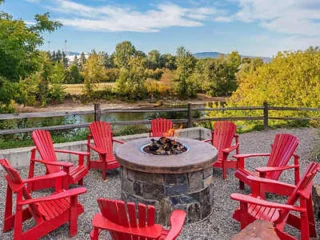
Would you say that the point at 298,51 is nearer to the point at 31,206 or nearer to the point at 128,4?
the point at 128,4

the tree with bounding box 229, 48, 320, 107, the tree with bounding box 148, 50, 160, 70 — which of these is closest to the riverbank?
the tree with bounding box 148, 50, 160, 70

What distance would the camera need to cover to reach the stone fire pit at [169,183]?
3.18 meters

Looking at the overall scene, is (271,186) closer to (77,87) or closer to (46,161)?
(46,161)

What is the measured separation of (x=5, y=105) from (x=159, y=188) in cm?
613

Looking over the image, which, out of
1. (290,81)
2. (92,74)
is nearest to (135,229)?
(290,81)

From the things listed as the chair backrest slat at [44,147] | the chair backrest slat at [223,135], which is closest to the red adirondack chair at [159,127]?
the chair backrest slat at [223,135]

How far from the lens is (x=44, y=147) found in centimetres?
418

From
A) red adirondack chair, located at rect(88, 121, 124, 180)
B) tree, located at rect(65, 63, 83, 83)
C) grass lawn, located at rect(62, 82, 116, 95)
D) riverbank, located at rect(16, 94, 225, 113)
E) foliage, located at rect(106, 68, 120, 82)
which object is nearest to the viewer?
red adirondack chair, located at rect(88, 121, 124, 180)

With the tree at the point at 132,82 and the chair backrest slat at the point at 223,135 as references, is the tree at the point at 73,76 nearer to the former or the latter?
the tree at the point at 132,82

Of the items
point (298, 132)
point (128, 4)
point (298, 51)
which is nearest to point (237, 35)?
point (298, 51)

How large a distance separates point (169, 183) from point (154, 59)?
2499cm

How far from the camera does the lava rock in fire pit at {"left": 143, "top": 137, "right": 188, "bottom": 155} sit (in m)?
3.73

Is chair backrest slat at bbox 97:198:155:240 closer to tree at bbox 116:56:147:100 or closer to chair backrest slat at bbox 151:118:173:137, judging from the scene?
chair backrest slat at bbox 151:118:173:137

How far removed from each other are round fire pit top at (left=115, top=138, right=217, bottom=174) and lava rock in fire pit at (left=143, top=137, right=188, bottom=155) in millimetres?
98
